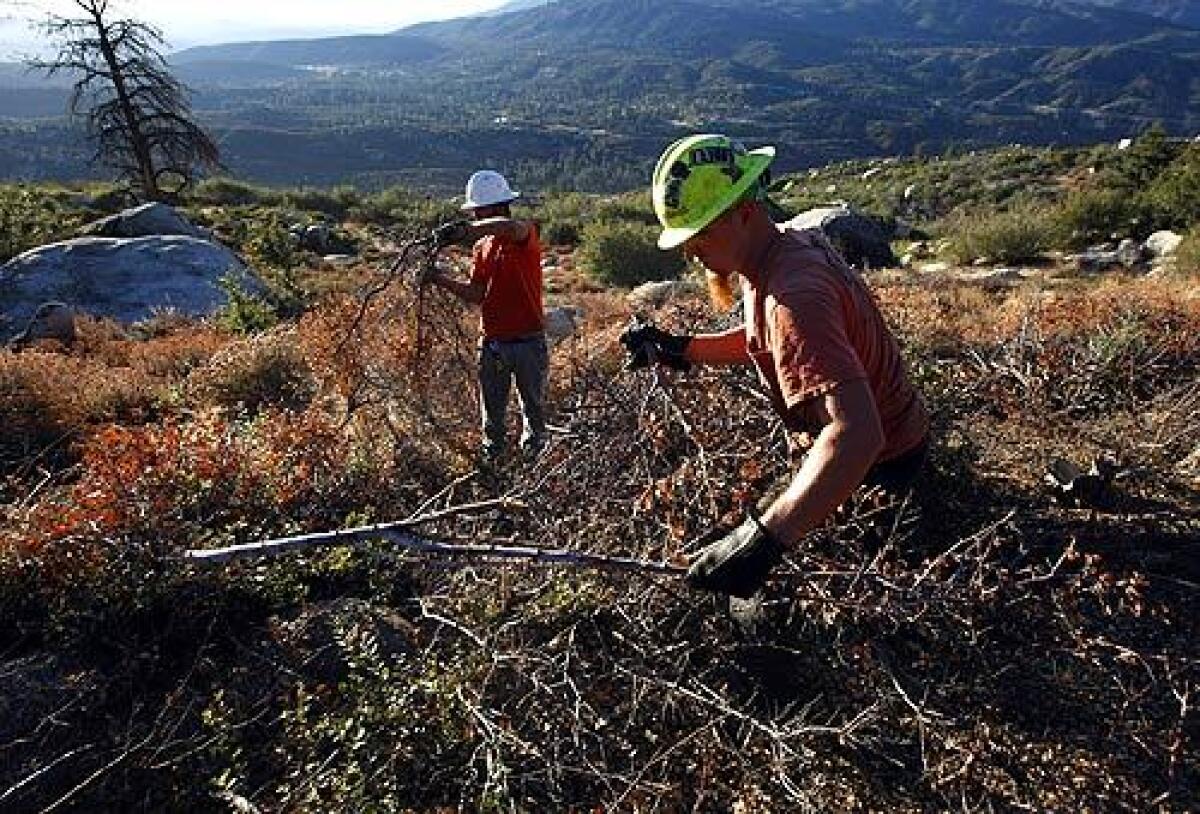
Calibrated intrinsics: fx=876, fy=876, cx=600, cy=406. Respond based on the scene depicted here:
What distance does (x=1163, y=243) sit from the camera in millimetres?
12547

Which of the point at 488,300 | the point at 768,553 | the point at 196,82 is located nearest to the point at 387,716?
the point at 768,553

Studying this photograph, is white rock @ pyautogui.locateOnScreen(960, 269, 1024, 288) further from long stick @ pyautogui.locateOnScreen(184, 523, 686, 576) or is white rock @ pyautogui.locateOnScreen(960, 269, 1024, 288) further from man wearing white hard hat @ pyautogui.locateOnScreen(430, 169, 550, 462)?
long stick @ pyautogui.locateOnScreen(184, 523, 686, 576)

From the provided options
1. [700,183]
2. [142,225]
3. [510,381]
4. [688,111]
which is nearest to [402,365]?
[510,381]

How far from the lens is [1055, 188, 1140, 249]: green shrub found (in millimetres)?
14242

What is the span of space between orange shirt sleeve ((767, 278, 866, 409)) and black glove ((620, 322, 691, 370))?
1.33 m

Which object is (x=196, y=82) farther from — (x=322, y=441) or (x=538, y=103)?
(x=322, y=441)

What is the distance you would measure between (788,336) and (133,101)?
808 inches

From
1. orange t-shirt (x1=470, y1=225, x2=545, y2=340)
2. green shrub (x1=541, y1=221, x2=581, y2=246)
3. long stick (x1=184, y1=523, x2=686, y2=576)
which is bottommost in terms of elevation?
green shrub (x1=541, y1=221, x2=581, y2=246)

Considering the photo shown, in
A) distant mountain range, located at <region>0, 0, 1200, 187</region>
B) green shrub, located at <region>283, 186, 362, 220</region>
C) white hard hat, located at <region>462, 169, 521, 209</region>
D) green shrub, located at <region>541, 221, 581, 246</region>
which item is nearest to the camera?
white hard hat, located at <region>462, 169, 521, 209</region>

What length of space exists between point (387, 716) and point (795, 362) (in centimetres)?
176

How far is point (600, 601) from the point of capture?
10.4 ft

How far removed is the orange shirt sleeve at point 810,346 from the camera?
2.04m

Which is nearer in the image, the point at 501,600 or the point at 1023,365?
the point at 501,600

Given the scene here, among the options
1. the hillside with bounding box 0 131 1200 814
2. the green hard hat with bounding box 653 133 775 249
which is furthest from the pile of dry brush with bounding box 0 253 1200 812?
the green hard hat with bounding box 653 133 775 249
